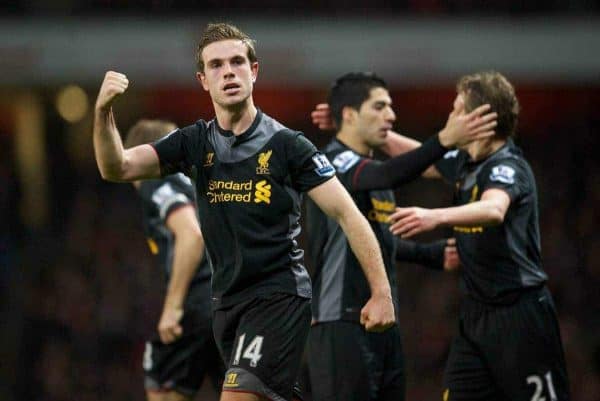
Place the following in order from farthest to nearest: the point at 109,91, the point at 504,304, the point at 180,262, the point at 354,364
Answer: the point at 180,262, the point at 504,304, the point at 354,364, the point at 109,91

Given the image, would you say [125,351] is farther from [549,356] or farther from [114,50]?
[549,356]

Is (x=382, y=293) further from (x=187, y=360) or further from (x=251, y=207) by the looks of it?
(x=187, y=360)

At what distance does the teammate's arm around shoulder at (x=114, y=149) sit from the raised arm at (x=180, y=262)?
184 centimetres

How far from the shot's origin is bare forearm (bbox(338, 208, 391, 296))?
509cm

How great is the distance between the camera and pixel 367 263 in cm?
510

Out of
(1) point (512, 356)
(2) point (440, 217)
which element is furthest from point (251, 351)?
(1) point (512, 356)

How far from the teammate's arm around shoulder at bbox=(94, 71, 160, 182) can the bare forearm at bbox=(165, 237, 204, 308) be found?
1.84m

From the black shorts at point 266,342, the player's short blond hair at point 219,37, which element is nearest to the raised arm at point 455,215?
the black shorts at point 266,342

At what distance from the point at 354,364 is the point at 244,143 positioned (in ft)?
5.09

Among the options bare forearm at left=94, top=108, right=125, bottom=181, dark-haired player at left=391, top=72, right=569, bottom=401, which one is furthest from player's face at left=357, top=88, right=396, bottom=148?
bare forearm at left=94, top=108, right=125, bottom=181

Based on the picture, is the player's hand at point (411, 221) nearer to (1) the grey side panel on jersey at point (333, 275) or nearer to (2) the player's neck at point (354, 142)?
(1) the grey side panel on jersey at point (333, 275)

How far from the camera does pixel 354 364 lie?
6.08 metres

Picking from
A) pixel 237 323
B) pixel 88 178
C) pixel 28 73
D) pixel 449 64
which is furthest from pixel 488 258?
pixel 88 178

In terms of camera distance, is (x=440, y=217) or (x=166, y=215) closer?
(x=440, y=217)
